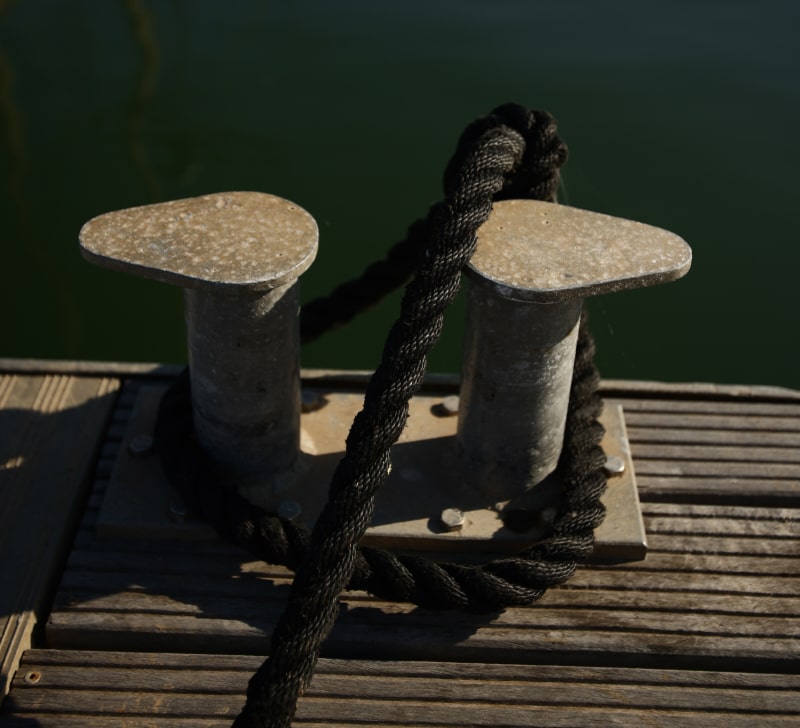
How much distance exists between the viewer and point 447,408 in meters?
3.55

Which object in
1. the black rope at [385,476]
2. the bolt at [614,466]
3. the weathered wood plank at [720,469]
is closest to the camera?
the black rope at [385,476]

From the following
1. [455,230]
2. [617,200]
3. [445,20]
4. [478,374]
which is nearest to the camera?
[455,230]

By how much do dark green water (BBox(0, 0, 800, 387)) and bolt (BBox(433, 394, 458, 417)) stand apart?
1.38 meters

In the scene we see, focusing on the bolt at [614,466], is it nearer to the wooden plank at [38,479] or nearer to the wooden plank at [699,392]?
the wooden plank at [699,392]

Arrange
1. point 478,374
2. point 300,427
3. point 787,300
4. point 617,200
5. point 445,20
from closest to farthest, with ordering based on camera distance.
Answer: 1. point 478,374
2. point 300,427
3. point 787,300
4. point 617,200
5. point 445,20

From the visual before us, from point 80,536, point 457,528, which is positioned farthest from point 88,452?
point 457,528

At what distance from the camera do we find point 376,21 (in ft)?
23.9

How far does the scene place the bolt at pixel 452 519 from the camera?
10.2 feet

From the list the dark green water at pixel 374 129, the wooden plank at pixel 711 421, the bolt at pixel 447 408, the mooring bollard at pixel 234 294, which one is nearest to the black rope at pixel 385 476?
the mooring bollard at pixel 234 294

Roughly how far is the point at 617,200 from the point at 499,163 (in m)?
2.89

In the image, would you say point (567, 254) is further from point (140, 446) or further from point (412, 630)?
point (140, 446)

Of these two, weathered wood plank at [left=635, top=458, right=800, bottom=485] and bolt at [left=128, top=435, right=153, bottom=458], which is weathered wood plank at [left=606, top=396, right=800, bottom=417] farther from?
bolt at [left=128, top=435, right=153, bottom=458]

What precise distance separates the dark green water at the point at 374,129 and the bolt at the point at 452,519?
1.87m

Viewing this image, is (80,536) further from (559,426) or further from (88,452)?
(559,426)
